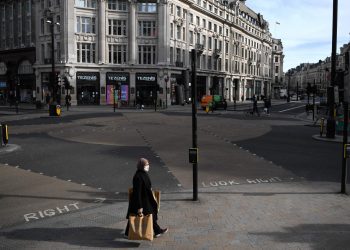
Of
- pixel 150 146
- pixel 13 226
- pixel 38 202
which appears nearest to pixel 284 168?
pixel 150 146

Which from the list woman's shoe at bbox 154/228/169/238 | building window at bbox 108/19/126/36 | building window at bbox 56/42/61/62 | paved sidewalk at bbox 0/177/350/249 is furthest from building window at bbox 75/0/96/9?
woman's shoe at bbox 154/228/169/238

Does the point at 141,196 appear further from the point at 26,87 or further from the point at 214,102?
the point at 26,87

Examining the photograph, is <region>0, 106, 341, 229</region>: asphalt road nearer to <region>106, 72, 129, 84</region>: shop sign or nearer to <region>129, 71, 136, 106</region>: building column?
<region>106, 72, 129, 84</region>: shop sign

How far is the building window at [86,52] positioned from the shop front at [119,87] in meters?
3.16

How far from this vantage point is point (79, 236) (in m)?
6.94

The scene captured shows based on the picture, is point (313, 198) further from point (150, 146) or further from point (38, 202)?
point (150, 146)

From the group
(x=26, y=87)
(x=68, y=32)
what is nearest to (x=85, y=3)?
(x=68, y=32)

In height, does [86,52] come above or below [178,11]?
below

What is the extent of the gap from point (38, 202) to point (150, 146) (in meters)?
8.65

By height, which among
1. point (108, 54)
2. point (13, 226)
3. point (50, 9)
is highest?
point (50, 9)

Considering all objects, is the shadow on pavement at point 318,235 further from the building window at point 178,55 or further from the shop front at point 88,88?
the building window at point 178,55

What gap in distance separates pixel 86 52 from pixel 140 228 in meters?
51.0

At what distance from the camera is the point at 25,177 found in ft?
37.3

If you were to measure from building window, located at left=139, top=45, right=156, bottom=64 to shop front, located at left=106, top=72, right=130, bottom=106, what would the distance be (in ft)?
11.2
